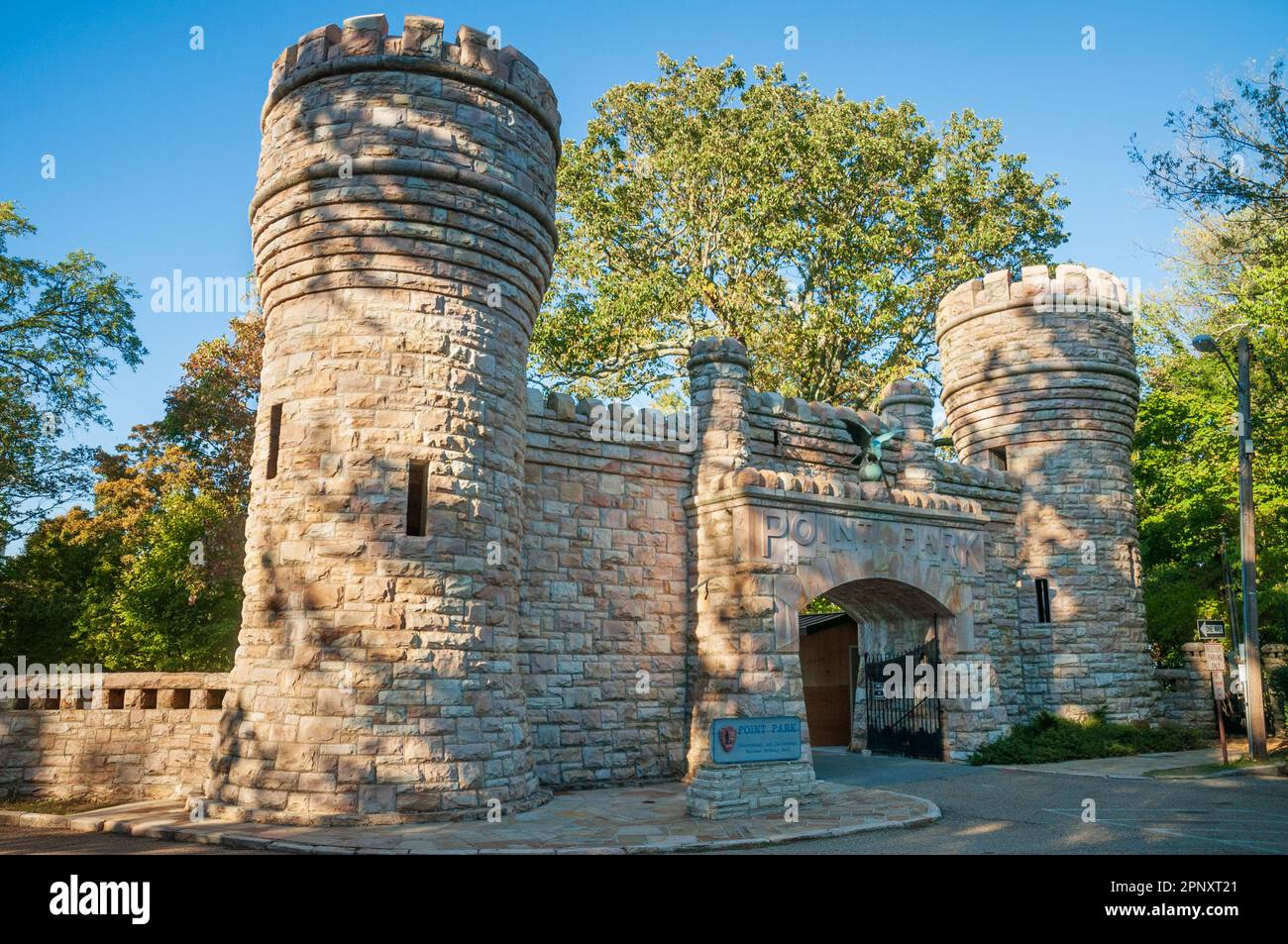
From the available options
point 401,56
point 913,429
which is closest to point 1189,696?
point 913,429

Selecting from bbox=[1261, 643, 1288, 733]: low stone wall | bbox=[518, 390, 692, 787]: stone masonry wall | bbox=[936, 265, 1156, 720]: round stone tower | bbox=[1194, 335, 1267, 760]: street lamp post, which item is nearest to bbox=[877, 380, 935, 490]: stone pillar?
bbox=[936, 265, 1156, 720]: round stone tower

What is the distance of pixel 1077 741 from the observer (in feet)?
50.2

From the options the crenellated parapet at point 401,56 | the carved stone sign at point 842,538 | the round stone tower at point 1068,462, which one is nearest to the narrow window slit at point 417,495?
the carved stone sign at point 842,538

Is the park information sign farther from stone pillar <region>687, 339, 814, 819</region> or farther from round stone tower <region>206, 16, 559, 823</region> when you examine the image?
round stone tower <region>206, 16, 559, 823</region>

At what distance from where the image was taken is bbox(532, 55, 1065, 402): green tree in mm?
24438

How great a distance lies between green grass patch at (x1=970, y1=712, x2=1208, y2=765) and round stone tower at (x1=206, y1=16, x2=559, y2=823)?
8065mm

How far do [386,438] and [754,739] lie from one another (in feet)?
16.9

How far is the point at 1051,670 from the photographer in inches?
656

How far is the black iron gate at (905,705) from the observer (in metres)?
14.9

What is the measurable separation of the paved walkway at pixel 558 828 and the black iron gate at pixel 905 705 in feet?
14.4

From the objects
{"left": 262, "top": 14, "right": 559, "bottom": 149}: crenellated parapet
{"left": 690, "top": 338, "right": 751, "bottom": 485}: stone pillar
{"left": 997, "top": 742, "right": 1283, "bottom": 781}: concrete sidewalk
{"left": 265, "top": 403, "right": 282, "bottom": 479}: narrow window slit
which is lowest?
{"left": 997, "top": 742, "right": 1283, "bottom": 781}: concrete sidewalk

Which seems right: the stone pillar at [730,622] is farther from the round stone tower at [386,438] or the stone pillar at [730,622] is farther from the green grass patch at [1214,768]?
the green grass patch at [1214,768]
